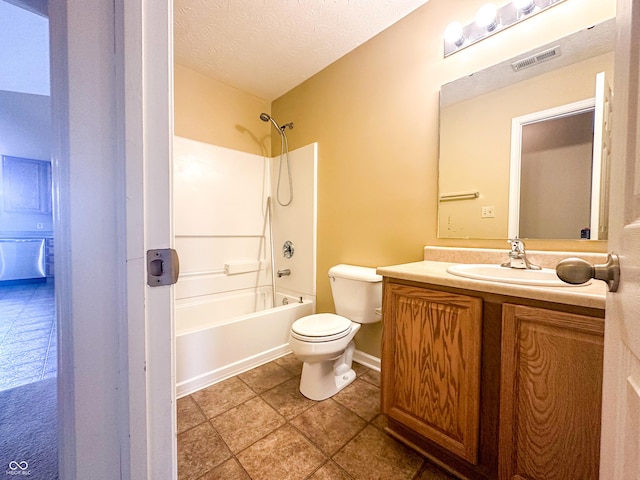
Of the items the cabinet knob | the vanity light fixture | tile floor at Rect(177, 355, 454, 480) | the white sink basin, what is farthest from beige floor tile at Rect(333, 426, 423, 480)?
the vanity light fixture

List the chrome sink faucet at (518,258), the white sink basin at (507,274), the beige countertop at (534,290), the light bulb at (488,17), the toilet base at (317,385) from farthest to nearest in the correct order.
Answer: the toilet base at (317,385)
the light bulb at (488,17)
the chrome sink faucet at (518,258)
the white sink basin at (507,274)
the beige countertop at (534,290)


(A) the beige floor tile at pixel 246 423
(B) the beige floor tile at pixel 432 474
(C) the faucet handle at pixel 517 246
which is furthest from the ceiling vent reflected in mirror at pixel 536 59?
(A) the beige floor tile at pixel 246 423

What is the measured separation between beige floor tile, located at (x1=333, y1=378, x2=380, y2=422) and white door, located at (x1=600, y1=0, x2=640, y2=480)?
3.64 feet

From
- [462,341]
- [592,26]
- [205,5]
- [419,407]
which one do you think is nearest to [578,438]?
[462,341]

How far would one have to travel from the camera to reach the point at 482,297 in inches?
34.7

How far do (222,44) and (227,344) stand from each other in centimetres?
220

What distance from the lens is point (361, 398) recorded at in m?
1.49

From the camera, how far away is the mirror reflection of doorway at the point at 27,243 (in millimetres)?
468

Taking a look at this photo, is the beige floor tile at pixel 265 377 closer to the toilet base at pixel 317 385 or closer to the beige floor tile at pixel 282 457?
the toilet base at pixel 317 385

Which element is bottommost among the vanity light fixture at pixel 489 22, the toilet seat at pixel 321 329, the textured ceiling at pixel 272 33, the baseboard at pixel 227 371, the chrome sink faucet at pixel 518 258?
the baseboard at pixel 227 371

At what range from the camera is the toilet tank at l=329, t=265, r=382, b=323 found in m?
1.61

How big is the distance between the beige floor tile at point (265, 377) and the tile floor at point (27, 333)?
1.24 m

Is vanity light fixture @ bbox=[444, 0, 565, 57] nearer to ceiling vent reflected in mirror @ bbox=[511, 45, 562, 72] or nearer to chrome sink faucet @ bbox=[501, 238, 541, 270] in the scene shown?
ceiling vent reflected in mirror @ bbox=[511, 45, 562, 72]

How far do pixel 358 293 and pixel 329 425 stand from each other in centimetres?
75
